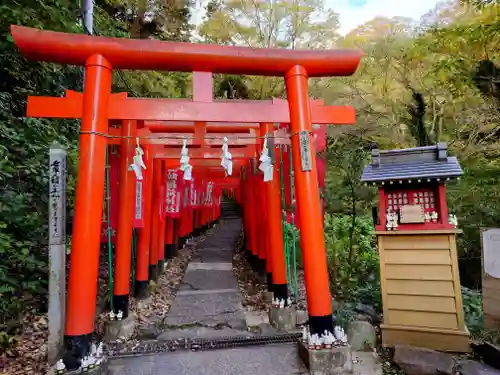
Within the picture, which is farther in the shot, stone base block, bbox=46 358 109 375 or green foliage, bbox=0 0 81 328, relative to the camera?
green foliage, bbox=0 0 81 328

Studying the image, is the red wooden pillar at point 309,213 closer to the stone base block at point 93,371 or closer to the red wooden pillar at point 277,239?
the red wooden pillar at point 277,239

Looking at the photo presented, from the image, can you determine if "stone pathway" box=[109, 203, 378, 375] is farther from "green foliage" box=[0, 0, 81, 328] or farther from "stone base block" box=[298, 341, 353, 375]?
"green foliage" box=[0, 0, 81, 328]

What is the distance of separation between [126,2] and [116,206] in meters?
10.3

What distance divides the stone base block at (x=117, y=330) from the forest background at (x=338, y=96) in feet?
4.24

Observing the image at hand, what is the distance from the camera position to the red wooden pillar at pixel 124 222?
6.30 m

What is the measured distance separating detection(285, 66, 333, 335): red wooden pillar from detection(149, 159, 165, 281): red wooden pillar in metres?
5.38

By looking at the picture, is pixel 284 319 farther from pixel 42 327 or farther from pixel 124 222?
pixel 42 327

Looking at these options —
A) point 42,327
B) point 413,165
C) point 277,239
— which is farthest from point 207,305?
point 413,165

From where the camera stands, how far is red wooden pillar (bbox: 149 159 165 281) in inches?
364

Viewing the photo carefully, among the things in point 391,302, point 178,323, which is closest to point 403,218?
point 391,302

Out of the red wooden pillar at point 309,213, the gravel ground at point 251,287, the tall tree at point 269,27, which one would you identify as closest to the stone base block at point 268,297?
the gravel ground at point 251,287

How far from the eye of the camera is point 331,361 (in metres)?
4.47

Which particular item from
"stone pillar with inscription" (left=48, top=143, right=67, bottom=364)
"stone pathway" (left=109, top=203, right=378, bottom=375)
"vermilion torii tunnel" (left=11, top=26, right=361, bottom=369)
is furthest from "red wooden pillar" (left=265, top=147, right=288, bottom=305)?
"stone pillar with inscription" (left=48, top=143, right=67, bottom=364)

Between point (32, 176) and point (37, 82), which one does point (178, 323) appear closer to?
point (32, 176)
